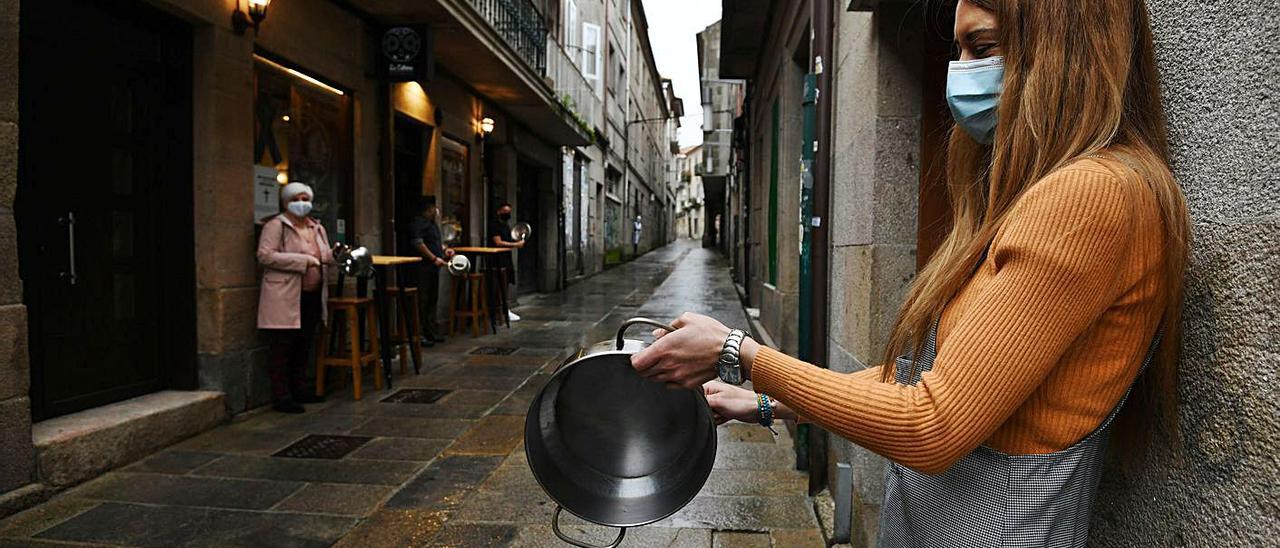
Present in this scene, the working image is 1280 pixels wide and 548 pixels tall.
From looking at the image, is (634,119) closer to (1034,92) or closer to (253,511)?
(253,511)

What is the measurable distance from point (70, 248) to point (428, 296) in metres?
4.47

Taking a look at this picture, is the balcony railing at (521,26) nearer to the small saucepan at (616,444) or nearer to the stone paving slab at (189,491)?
the stone paving slab at (189,491)

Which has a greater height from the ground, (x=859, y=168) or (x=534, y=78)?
(x=534, y=78)

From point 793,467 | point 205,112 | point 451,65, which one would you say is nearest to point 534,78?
point 451,65

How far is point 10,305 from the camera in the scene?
3545 millimetres

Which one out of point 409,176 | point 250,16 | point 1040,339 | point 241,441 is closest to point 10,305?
point 241,441

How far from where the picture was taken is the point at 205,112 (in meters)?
5.07

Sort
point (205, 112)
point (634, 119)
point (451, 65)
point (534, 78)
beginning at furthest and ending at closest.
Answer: point (634, 119) < point (534, 78) < point (451, 65) < point (205, 112)

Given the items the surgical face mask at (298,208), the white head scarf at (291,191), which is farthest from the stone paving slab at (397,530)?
the white head scarf at (291,191)

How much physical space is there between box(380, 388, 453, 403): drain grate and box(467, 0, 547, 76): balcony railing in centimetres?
462

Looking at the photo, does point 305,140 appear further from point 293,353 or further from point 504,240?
point 504,240

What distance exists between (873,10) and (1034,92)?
76.1 inches

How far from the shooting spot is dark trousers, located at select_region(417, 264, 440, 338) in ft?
27.9

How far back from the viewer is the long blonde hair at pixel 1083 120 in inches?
41.1
